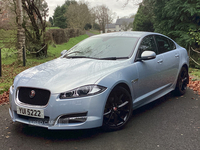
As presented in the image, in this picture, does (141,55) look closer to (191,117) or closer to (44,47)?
(191,117)

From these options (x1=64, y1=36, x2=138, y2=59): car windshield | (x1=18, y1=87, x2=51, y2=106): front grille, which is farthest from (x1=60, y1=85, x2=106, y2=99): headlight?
(x1=64, y1=36, x2=138, y2=59): car windshield

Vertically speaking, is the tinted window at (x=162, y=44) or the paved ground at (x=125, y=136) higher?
the tinted window at (x=162, y=44)

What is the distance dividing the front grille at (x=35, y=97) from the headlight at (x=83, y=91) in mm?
255

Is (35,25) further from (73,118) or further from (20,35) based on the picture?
(73,118)

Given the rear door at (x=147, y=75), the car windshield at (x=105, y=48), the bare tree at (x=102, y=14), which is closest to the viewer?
the rear door at (x=147, y=75)

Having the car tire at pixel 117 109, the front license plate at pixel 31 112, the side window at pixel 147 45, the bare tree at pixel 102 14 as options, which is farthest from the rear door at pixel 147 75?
the bare tree at pixel 102 14

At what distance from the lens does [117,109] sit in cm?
363

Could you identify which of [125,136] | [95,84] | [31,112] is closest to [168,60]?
[125,136]

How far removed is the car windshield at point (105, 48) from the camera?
14.2ft

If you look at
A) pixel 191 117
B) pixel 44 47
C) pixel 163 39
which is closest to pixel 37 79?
pixel 191 117

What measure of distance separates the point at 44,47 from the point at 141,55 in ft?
38.0

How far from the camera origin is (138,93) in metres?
4.13

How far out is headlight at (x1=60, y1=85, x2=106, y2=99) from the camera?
312cm

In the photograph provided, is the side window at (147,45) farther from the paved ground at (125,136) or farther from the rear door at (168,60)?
the paved ground at (125,136)
